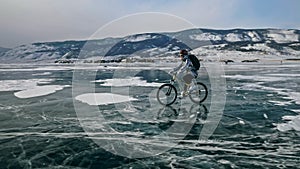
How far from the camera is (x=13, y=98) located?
13852mm

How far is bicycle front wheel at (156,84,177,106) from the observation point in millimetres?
11305

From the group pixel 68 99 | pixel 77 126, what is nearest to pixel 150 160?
pixel 77 126

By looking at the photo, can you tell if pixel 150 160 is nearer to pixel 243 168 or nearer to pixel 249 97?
pixel 243 168

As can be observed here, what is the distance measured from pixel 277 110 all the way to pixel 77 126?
24.7 ft

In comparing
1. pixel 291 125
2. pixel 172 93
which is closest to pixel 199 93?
pixel 172 93

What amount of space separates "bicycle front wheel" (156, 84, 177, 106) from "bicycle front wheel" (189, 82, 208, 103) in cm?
76

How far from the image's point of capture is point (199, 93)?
11.6m

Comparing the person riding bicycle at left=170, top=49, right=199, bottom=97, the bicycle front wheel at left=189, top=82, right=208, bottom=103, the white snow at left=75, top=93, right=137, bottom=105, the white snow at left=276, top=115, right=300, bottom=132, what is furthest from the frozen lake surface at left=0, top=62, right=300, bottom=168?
the person riding bicycle at left=170, top=49, right=199, bottom=97

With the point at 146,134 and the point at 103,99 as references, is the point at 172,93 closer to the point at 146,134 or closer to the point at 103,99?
the point at 103,99

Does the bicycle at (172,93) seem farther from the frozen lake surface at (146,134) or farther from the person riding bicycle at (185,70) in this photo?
the frozen lake surface at (146,134)

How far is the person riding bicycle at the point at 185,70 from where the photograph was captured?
10820 mm

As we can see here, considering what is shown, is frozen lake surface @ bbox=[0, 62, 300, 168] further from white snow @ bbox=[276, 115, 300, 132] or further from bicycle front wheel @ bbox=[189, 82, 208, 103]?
bicycle front wheel @ bbox=[189, 82, 208, 103]

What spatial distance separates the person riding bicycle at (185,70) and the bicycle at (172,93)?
1.00ft

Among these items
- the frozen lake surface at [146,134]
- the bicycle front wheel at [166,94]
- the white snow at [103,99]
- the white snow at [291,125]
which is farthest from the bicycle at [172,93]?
the white snow at [291,125]
